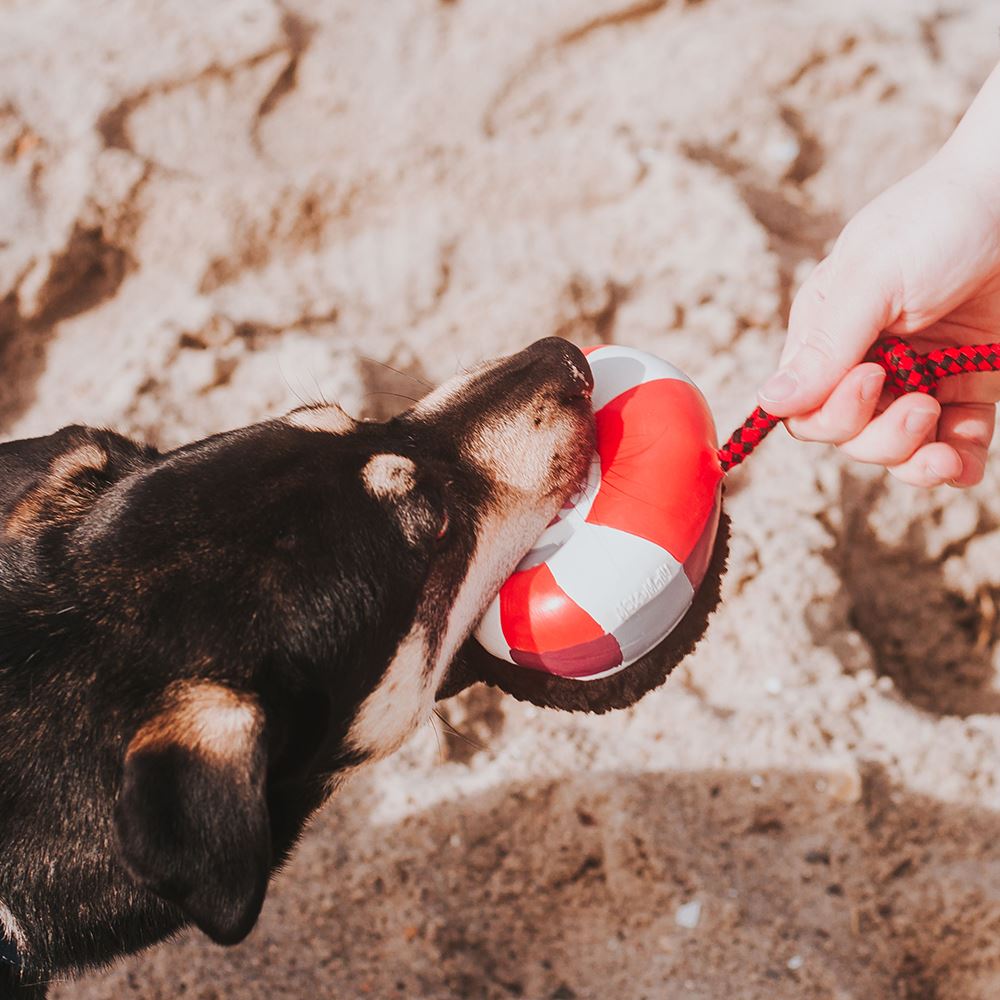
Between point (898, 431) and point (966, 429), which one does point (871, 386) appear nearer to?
point (898, 431)

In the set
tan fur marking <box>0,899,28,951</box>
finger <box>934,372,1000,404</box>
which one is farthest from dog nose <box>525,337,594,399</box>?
tan fur marking <box>0,899,28,951</box>

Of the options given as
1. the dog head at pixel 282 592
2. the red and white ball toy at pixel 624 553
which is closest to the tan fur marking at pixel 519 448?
the dog head at pixel 282 592

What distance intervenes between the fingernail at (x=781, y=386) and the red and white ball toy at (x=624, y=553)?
0.56 feet

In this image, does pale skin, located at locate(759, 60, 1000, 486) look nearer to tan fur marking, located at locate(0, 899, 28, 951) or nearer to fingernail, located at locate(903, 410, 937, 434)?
fingernail, located at locate(903, 410, 937, 434)

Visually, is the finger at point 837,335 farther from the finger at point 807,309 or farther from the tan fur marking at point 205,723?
the tan fur marking at point 205,723

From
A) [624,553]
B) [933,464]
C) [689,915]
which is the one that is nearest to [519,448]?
[624,553]

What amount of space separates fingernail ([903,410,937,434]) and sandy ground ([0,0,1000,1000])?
1.04 m

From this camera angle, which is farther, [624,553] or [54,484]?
→ [54,484]

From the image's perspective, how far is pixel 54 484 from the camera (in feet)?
8.26

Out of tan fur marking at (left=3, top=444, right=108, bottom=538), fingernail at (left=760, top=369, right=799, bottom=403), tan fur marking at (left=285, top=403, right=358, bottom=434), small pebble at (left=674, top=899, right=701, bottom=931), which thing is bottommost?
small pebble at (left=674, top=899, right=701, bottom=931)

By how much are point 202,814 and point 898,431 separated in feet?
6.08

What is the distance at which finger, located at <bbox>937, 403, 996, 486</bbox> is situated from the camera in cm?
293

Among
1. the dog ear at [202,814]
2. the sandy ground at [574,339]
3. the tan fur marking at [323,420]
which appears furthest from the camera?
the sandy ground at [574,339]

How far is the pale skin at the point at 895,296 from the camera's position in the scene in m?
2.51
